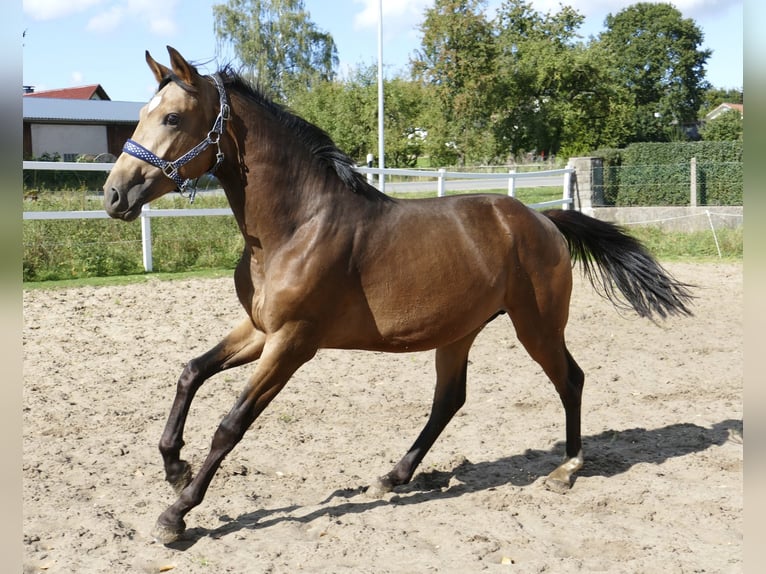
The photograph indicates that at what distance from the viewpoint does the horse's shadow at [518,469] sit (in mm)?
4038

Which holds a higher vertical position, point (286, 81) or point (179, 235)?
point (286, 81)

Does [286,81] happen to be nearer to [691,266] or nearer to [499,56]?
[499,56]

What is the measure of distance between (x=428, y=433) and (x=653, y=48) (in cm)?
6794

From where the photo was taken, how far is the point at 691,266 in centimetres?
1220

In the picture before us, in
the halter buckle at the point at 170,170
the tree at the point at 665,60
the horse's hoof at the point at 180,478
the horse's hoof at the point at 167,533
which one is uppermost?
the tree at the point at 665,60

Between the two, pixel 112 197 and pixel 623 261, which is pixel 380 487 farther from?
pixel 623 261

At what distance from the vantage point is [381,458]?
5031mm

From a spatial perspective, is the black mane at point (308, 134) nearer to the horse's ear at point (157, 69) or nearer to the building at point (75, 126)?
the horse's ear at point (157, 69)

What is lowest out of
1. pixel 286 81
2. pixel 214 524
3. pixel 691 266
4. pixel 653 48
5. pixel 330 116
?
pixel 214 524

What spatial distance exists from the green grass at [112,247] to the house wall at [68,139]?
1184 inches

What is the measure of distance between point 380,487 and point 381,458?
0.57 metres

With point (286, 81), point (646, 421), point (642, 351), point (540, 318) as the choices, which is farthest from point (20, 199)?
point (286, 81)

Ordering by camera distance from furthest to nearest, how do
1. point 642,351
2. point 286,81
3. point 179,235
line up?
point 286,81 → point 179,235 → point 642,351

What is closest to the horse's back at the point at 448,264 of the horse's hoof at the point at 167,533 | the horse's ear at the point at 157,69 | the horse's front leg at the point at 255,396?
the horse's front leg at the point at 255,396
